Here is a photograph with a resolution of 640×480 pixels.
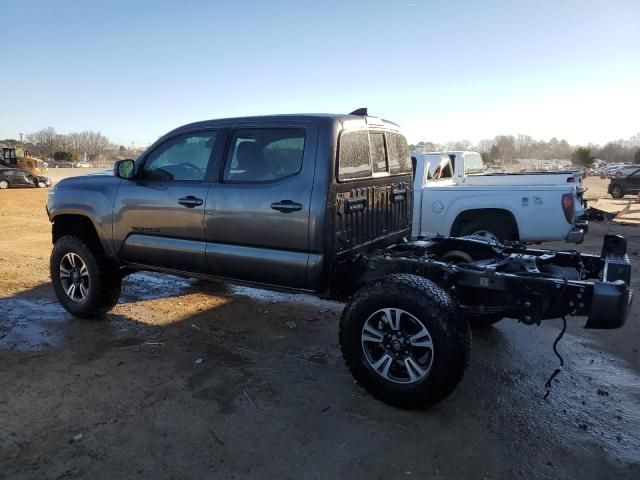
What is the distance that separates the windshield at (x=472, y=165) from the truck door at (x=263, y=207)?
832 cm

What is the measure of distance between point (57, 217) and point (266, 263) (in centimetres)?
284

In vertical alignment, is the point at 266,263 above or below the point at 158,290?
above

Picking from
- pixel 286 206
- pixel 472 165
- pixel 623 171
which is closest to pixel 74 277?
pixel 286 206

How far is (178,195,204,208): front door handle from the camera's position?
14.2 ft

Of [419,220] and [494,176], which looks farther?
[494,176]

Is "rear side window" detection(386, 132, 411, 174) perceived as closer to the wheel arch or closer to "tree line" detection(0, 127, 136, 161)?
the wheel arch

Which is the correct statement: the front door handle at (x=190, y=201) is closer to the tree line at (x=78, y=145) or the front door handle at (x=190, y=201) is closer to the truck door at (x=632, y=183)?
the truck door at (x=632, y=183)

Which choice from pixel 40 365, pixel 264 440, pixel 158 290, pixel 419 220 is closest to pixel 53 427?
pixel 40 365

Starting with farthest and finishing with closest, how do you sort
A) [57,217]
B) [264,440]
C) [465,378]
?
[57,217] → [465,378] → [264,440]

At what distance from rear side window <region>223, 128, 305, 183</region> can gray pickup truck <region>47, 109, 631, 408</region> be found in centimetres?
1

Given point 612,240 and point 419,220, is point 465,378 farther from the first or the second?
point 419,220

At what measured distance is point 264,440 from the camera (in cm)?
307

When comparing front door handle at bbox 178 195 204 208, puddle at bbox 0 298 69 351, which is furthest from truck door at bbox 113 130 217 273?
puddle at bbox 0 298 69 351

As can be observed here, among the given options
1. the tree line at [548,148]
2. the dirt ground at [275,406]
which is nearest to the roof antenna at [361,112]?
the dirt ground at [275,406]
